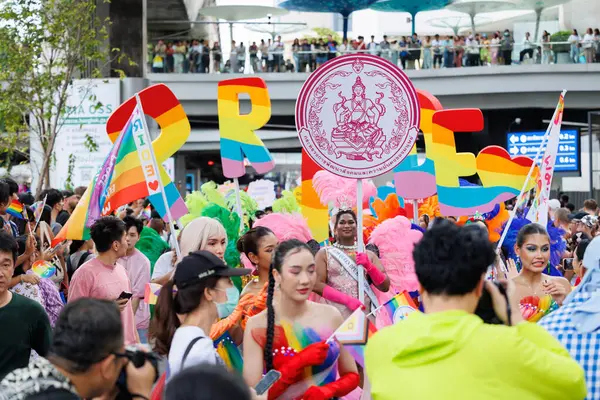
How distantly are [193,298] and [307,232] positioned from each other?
13.2 ft

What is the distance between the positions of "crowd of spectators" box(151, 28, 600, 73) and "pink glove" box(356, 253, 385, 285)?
22799mm

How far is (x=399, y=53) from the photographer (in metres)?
30.5

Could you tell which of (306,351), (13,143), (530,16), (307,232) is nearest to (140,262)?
(307,232)

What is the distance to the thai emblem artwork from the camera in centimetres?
764

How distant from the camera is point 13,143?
53.2 feet

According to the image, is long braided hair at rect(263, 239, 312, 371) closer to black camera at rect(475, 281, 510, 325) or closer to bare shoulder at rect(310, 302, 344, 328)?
bare shoulder at rect(310, 302, 344, 328)

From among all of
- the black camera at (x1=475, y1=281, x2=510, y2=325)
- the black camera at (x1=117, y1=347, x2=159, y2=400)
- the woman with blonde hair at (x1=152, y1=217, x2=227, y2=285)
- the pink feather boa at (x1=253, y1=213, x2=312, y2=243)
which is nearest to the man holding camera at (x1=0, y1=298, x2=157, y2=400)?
the black camera at (x1=117, y1=347, x2=159, y2=400)

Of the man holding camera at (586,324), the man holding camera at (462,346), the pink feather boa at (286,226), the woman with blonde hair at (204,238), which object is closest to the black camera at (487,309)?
the man holding camera at (462,346)

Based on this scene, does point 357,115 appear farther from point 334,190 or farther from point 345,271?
point 334,190

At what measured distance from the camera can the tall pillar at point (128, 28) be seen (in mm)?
25406

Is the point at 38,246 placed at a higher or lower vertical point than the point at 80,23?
lower

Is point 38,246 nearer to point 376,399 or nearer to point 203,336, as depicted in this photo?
point 203,336

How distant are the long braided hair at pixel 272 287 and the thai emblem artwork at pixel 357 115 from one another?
7.42ft

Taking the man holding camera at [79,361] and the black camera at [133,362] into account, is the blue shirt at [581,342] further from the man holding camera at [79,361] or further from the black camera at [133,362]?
the man holding camera at [79,361]
